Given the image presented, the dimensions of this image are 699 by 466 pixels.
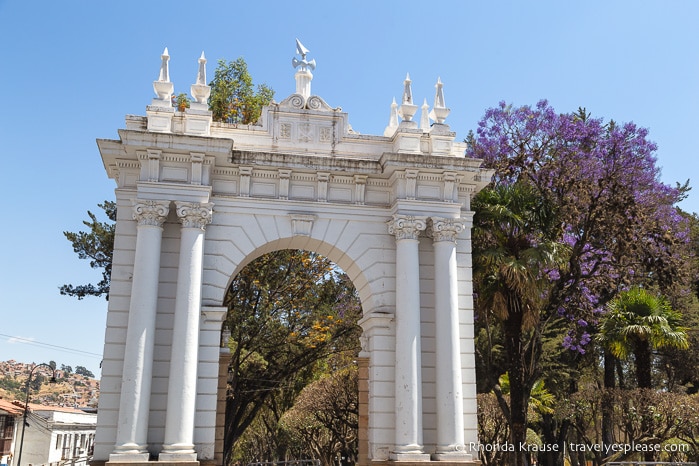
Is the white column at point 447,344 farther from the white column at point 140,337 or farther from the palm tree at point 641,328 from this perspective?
the palm tree at point 641,328

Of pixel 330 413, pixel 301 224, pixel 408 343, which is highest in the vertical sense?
pixel 301 224

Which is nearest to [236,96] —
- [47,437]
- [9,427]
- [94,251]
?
[94,251]

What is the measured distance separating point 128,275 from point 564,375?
64.5ft

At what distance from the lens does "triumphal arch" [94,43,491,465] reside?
12.9 meters

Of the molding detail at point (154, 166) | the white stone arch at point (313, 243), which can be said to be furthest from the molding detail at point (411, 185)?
the molding detail at point (154, 166)

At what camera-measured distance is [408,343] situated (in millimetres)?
13789

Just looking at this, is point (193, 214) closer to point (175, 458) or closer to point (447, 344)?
point (175, 458)

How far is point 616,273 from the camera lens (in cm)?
2103

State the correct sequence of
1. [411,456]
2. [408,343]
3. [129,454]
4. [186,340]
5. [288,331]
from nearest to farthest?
1. [129,454]
2. [186,340]
3. [411,456]
4. [408,343]
5. [288,331]

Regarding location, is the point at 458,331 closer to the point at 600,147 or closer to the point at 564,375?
the point at 600,147

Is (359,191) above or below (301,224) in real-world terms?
above

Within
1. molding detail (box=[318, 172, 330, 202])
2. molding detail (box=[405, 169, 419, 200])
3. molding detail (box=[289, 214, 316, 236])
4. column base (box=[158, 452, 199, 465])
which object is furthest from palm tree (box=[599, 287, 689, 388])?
column base (box=[158, 452, 199, 465])

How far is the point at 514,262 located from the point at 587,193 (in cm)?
538

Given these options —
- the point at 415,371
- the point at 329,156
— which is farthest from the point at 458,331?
the point at 329,156
